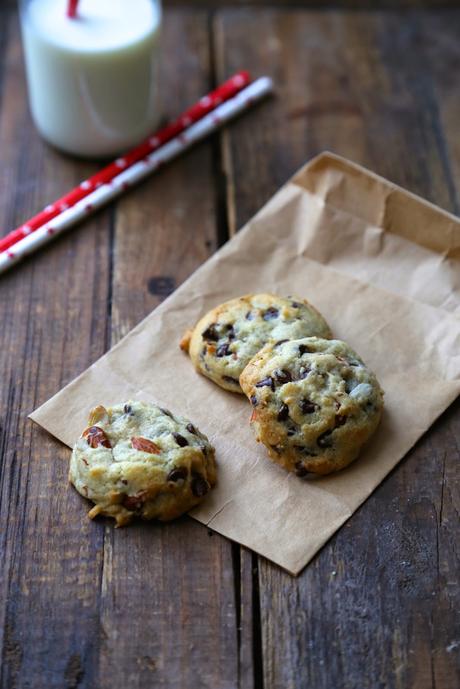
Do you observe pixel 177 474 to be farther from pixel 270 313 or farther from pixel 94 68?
pixel 94 68

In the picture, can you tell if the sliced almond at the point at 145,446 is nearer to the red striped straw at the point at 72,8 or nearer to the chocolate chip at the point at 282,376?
the chocolate chip at the point at 282,376

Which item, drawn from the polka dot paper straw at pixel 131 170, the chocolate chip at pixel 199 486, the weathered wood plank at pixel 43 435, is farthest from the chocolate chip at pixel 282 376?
the polka dot paper straw at pixel 131 170

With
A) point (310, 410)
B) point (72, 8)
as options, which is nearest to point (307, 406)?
point (310, 410)

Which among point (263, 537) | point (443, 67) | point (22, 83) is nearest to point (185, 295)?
point (263, 537)

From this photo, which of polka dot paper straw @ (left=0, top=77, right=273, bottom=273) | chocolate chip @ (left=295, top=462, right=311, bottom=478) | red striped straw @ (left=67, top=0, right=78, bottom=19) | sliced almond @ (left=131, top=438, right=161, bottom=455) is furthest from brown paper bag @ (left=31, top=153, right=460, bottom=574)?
red striped straw @ (left=67, top=0, right=78, bottom=19)

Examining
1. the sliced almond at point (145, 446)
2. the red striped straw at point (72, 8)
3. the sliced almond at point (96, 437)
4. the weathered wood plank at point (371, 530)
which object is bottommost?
the weathered wood plank at point (371, 530)

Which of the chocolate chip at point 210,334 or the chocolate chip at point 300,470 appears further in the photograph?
the chocolate chip at point 210,334

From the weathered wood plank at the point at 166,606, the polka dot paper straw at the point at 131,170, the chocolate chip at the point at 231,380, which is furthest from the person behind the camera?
the polka dot paper straw at the point at 131,170

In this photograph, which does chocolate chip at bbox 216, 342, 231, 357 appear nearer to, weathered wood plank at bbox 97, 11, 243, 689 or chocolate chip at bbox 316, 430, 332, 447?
weathered wood plank at bbox 97, 11, 243, 689

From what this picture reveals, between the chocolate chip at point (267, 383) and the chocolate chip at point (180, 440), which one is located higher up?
the chocolate chip at point (267, 383)
